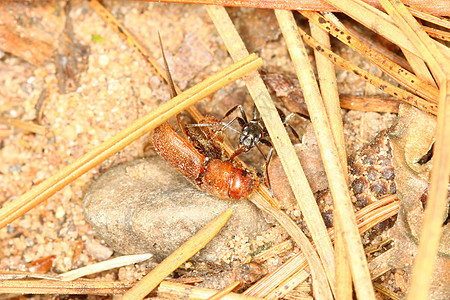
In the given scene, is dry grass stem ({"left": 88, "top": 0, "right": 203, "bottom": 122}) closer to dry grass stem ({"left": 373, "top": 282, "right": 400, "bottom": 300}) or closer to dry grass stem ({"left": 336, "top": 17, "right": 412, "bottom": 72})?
dry grass stem ({"left": 336, "top": 17, "right": 412, "bottom": 72})

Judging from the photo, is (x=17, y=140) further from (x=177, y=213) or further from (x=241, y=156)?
(x=241, y=156)

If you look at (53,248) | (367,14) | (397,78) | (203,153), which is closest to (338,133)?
(397,78)

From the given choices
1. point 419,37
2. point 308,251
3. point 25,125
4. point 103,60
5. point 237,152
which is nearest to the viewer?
point 419,37

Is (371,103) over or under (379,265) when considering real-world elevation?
over

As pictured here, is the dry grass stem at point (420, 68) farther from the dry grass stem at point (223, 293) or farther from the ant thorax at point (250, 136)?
the dry grass stem at point (223, 293)

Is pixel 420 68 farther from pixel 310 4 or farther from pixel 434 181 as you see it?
pixel 434 181

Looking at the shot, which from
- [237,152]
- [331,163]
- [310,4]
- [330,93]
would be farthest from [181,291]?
[310,4]
